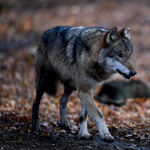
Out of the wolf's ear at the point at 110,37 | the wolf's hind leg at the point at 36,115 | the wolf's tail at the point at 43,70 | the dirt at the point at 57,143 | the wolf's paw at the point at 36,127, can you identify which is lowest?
the dirt at the point at 57,143

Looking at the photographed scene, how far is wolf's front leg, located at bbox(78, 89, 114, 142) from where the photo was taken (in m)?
3.94

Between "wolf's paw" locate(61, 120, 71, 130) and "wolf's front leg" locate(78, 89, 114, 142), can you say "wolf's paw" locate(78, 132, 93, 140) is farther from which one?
"wolf's paw" locate(61, 120, 71, 130)

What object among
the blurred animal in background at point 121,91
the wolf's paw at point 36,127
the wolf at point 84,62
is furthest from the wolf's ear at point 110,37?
the blurred animal in background at point 121,91

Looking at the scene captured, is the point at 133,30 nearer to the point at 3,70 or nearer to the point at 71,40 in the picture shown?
the point at 3,70

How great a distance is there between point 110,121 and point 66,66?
76.3 inches

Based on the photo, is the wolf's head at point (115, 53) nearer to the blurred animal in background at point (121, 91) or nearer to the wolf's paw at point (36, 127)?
the wolf's paw at point (36, 127)

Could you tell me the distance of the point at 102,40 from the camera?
3941 millimetres

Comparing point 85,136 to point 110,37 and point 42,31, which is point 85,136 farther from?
point 42,31

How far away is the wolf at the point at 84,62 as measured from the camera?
3869 mm

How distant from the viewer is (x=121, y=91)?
790cm

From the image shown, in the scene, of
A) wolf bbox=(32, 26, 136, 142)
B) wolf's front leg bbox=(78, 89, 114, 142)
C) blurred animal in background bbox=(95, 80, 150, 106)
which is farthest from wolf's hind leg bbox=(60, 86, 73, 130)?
blurred animal in background bbox=(95, 80, 150, 106)

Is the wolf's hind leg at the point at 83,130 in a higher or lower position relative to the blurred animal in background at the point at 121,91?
lower

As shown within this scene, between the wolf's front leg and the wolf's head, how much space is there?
26.8 inches

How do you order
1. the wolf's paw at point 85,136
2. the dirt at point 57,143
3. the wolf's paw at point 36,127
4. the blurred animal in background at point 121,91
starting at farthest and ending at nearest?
1. the blurred animal in background at point 121,91
2. the wolf's paw at point 36,127
3. the wolf's paw at point 85,136
4. the dirt at point 57,143
